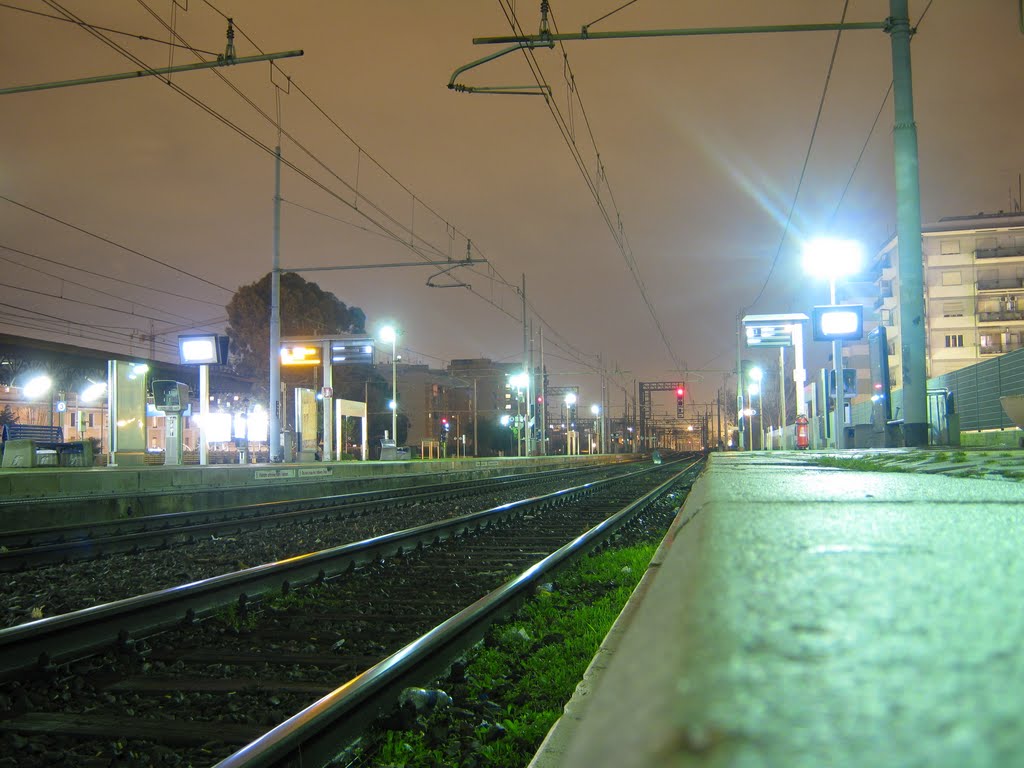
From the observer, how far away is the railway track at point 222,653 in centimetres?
374

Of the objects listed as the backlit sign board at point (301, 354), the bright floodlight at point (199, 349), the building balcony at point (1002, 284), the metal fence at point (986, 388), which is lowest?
the metal fence at point (986, 388)

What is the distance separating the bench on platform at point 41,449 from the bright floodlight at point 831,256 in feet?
80.2

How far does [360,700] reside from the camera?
3.71 meters

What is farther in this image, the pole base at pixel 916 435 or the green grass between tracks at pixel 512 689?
the pole base at pixel 916 435

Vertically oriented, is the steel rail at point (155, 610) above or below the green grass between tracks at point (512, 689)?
above

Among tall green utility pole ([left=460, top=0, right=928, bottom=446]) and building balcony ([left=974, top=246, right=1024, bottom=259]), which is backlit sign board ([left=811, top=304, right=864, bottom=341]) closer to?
tall green utility pole ([left=460, top=0, right=928, bottom=446])

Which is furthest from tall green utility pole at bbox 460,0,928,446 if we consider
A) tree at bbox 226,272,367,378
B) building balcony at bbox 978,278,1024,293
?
building balcony at bbox 978,278,1024,293

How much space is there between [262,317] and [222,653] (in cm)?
6329

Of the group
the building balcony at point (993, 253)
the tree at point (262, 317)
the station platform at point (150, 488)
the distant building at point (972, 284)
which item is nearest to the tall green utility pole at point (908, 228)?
the station platform at point (150, 488)

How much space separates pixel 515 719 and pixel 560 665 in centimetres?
94

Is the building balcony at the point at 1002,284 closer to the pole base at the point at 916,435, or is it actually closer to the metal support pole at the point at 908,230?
the metal support pole at the point at 908,230

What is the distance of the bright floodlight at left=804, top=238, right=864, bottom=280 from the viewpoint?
2792 centimetres

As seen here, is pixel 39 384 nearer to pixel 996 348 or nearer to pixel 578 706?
pixel 578 706

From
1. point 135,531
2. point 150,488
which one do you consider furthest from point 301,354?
point 135,531
